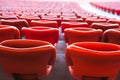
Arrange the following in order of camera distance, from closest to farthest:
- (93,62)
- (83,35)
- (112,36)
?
(93,62) → (83,35) → (112,36)

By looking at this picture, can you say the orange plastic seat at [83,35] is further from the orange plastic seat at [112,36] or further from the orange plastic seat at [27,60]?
the orange plastic seat at [27,60]

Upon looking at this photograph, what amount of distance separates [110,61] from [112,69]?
137 mm

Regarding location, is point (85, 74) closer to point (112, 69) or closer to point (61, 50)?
point (112, 69)

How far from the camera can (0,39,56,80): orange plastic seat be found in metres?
2.25

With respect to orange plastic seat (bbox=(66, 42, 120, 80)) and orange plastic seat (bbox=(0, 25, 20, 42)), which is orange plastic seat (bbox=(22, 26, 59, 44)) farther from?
orange plastic seat (bbox=(66, 42, 120, 80))

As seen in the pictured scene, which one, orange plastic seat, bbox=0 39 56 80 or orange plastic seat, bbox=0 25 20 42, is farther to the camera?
orange plastic seat, bbox=0 25 20 42

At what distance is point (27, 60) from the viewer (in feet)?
7.67

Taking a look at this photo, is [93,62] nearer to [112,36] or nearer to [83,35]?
[83,35]

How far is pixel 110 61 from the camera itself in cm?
227

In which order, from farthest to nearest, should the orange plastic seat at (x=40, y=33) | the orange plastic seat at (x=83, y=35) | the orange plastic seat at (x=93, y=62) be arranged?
1. the orange plastic seat at (x=40, y=33)
2. the orange plastic seat at (x=83, y=35)
3. the orange plastic seat at (x=93, y=62)

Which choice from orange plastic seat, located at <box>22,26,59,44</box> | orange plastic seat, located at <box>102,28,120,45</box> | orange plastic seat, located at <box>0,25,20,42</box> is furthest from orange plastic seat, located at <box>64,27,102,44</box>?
orange plastic seat, located at <box>0,25,20,42</box>

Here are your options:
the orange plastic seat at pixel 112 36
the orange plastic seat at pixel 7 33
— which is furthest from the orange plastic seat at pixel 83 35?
the orange plastic seat at pixel 7 33

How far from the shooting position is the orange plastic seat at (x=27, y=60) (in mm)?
2254

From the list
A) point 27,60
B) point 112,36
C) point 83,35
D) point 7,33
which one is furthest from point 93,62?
point 7,33
